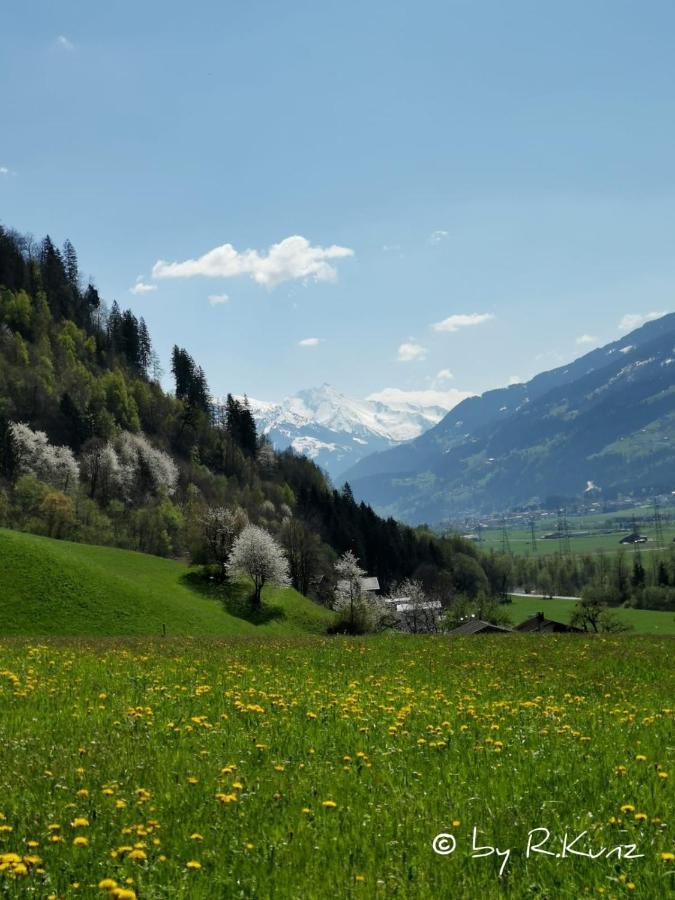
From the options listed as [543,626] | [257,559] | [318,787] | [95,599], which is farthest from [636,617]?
[318,787]

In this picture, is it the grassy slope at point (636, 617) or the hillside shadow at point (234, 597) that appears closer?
the hillside shadow at point (234, 597)

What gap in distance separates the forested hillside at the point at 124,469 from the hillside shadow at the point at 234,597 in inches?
237

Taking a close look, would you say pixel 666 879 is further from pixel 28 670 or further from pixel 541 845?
pixel 28 670

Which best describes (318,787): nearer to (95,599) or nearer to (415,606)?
(95,599)

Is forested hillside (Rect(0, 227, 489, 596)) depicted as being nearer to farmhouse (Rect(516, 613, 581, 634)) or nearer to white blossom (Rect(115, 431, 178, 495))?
white blossom (Rect(115, 431, 178, 495))

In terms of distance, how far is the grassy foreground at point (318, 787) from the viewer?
650cm

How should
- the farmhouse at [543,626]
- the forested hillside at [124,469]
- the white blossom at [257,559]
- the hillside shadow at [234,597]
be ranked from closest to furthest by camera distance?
1. the hillside shadow at [234,597]
2. the white blossom at [257,559]
3. the farmhouse at [543,626]
4. the forested hillside at [124,469]

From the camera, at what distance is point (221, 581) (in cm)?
9362

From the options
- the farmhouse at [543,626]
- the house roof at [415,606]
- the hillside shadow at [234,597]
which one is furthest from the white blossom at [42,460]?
the farmhouse at [543,626]

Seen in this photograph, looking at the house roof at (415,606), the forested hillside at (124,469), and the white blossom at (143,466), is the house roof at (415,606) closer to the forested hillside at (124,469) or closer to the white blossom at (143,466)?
the forested hillside at (124,469)
